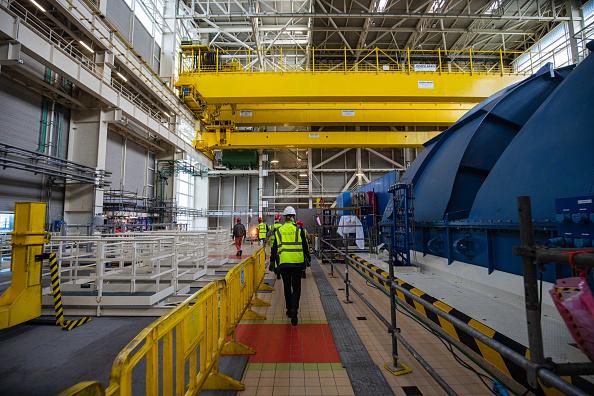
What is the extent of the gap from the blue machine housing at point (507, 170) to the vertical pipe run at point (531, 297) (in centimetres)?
191

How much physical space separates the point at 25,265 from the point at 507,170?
7999 millimetres

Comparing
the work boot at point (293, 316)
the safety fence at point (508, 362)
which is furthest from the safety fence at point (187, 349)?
the safety fence at point (508, 362)

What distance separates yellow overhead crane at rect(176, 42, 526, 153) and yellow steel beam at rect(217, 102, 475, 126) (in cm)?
5

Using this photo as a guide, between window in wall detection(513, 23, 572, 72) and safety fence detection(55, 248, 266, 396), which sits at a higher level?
window in wall detection(513, 23, 572, 72)

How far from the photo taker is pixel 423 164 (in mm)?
8062

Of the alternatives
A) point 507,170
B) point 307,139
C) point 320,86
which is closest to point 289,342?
point 507,170

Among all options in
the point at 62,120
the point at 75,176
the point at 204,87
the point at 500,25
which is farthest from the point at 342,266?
the point at 500,25

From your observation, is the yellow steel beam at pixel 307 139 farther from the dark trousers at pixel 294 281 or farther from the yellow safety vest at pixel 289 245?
the dark trousers at pixel 294 281

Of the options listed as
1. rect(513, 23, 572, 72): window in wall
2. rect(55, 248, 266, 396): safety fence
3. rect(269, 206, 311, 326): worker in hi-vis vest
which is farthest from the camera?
rect(513, 23, 572, 72): window in wall

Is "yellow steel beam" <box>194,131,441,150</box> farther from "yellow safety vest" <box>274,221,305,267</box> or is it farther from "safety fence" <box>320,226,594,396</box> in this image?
"safety fence" <box>320,226,594,396</box>

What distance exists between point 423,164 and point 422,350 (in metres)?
6.06

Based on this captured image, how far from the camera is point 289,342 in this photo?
366 cm

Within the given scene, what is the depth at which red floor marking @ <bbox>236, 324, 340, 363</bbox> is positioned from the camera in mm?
3227

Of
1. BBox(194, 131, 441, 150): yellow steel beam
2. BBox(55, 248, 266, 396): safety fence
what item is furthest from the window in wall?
BBox(55, 248, 266, 396): safety fence
